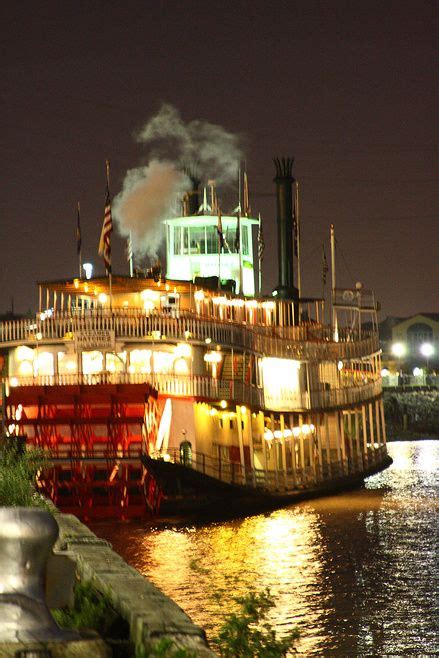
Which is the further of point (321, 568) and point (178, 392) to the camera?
point (178, 392)

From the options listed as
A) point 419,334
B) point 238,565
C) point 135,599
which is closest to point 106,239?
point 238,565

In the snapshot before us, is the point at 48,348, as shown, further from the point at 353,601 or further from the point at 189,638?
the point at 189,638

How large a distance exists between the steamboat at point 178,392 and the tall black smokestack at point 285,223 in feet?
11.5

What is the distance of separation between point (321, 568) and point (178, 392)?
12.1m

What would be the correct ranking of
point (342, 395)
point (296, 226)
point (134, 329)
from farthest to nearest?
point (296, 226) < point (342, 395) < point (134, 329)

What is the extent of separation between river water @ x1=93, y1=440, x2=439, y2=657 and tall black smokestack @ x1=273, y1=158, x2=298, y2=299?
15.7 metres

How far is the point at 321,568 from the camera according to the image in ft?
78.3

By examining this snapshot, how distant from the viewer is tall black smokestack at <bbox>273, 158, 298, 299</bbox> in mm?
53256

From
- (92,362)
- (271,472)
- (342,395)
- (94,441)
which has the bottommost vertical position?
(271,472)

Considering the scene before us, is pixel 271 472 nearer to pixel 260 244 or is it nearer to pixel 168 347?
pixel 168 347

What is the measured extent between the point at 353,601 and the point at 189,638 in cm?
1314

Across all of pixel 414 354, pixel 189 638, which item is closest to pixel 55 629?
pixel 189 638

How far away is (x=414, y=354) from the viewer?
134375 mm

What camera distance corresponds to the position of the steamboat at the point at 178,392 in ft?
107
